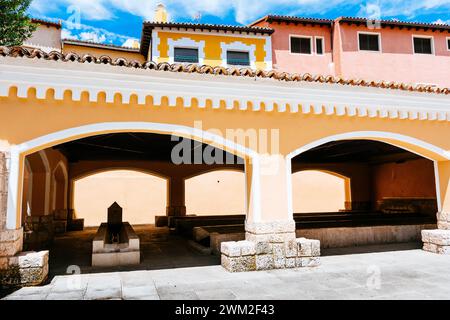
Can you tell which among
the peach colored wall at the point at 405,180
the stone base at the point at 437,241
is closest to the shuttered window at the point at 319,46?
the peach colored wall at the point at 405,180

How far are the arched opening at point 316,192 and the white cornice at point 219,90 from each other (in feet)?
56.8

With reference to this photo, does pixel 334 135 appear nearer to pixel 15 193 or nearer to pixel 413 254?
pixel 413 254

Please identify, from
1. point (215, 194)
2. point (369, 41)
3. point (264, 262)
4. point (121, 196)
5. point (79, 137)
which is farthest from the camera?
point (215, 194)

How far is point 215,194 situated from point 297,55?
425 inches

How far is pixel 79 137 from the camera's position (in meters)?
6.63

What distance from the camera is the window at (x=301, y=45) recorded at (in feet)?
61.1

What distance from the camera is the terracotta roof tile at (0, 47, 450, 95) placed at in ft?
19.8

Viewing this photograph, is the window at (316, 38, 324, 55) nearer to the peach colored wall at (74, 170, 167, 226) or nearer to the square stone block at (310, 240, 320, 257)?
the peach colored wall at (74, 170, 167, 226)

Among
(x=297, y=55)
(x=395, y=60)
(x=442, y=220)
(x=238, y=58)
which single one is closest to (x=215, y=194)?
(x=238, y=58)

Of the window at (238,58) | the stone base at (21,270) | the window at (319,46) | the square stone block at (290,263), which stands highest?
the window at (319,46)

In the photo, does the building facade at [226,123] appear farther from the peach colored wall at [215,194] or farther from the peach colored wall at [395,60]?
the peach colored wall at [215,194]

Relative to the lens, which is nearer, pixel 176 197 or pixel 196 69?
pixel 196 69

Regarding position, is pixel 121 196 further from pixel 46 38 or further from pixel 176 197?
pixel 46 38

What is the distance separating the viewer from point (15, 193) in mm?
6062
